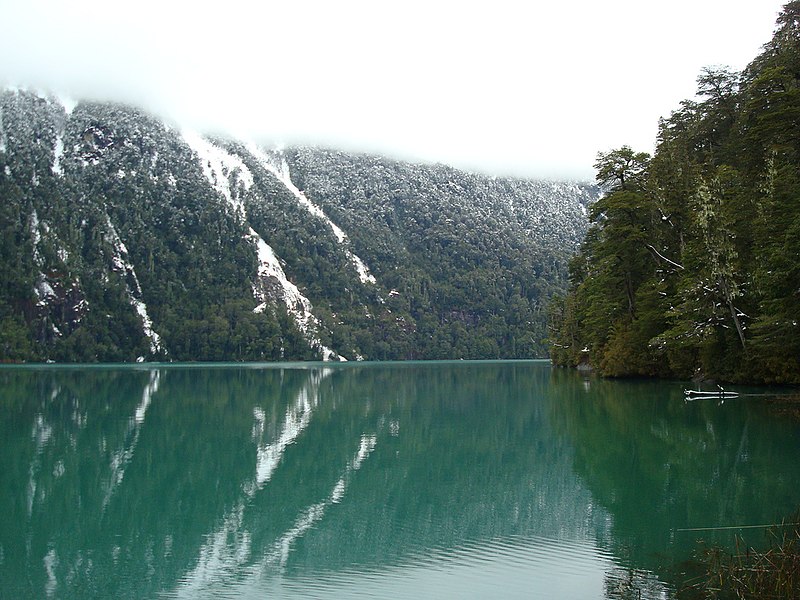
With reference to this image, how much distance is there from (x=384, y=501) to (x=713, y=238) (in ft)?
93.1

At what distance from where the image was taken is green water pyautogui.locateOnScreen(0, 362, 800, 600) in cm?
1185

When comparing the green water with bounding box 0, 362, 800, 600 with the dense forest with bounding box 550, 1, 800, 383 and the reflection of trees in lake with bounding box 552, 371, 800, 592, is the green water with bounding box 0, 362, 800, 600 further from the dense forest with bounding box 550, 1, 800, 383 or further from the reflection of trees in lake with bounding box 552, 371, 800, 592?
the dense forest with bounding box 550, 1, 800, 383

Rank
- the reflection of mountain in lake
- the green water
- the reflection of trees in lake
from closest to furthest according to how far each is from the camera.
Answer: the green water → the reflection of mountain in lake → the reflection of trees in lake

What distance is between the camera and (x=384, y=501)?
57.2ft

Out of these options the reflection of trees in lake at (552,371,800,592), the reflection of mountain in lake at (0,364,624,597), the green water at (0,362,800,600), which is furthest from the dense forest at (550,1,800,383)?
the reflection of mountain in lake at (0,364,624,597)

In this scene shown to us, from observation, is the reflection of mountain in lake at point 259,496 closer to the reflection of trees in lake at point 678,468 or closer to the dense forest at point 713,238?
the reflection of trees in lake at point 678,468

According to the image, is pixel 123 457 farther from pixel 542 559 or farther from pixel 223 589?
pixel 542 559

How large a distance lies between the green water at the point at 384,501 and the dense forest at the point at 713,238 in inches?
247

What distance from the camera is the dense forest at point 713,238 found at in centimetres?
3238

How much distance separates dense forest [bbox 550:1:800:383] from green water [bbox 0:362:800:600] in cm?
628

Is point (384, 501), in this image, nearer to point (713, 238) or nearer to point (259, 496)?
point (259, 496)

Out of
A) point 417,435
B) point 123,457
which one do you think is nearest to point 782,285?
point 417,435

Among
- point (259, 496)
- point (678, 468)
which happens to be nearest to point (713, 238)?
point (678, 468)

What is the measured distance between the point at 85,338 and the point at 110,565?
188752 millimetres
